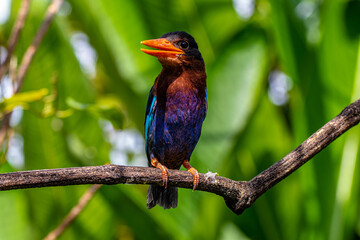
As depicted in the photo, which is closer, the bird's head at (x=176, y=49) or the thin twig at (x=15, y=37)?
the bird's head at (x=176, y=49)

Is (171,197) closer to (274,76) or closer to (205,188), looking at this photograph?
(205,188)

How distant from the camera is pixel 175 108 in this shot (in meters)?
3.06

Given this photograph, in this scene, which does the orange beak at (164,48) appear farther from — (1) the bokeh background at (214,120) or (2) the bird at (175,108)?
(1) the bokeh background at (214,120)

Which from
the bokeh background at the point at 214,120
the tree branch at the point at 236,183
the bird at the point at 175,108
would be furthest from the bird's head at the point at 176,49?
the tree branch at the point at 236,183

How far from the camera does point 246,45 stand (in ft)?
12.4

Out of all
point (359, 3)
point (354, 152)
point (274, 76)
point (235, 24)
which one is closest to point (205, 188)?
point (354, 152)

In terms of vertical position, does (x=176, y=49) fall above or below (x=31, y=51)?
below

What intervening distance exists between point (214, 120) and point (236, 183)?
1.53 meters

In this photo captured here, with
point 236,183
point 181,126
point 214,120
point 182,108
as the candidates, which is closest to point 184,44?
point 182,108

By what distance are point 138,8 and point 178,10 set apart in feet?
1.06

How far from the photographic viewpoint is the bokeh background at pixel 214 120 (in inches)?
135

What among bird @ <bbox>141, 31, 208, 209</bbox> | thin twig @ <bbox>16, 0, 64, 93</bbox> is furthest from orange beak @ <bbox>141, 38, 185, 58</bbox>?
thin twig @ <bbox>16, 0, 64, 93</bbox>

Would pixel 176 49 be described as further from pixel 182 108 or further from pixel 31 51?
pixel 31 51

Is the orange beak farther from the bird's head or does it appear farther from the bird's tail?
the bird's tail
